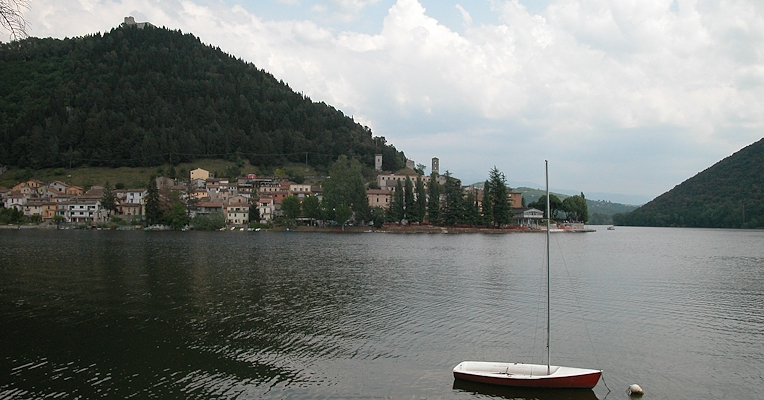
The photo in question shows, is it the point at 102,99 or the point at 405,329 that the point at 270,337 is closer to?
the point at 405,329

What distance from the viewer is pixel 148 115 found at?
162 meters

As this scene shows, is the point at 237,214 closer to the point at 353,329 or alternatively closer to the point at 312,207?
the point at 312,207

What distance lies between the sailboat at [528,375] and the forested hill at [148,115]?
5752 inches

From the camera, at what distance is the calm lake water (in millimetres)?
14273

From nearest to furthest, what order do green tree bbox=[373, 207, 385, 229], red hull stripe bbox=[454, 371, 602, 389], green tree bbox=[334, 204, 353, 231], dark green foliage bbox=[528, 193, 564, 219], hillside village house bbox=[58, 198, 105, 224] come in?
red hull stripe bbox=[454, 371, 602, 389] < green tree bbox=[334, 204, 353, 231] < green tree bbox=[373, 207, 385, 229] < hillside village house bbox=[58, 198, 105, 224] < dark green foliage bbox=[528, 193, 564, 219]

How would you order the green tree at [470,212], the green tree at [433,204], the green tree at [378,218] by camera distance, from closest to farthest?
A: the green tree at [378,218] < the green tree at [433,204] < the green tree at [470,212]

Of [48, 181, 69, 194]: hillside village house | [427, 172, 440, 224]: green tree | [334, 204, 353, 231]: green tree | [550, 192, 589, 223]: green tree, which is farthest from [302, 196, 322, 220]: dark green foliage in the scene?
[550, 192, 589, 223]: green tree

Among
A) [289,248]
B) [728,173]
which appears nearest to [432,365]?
[289,248]

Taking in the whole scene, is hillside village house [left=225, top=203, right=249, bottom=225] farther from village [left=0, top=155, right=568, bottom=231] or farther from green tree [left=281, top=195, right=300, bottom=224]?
green tree [left=281, top=195, right=300, bottom=224]

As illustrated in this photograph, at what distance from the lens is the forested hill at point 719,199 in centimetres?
12988

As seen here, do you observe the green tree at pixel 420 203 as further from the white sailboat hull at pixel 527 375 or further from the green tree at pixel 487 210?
the white sailboat hull at pixel 527 375

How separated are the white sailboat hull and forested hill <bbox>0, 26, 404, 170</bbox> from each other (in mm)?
146132

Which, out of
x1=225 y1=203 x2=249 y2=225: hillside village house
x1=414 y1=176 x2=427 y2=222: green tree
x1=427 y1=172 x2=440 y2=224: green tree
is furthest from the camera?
x1=225 y1=203 x2=249 y2=225: hillside village house

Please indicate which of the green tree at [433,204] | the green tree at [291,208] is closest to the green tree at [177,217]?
the green tree at [291,208]
